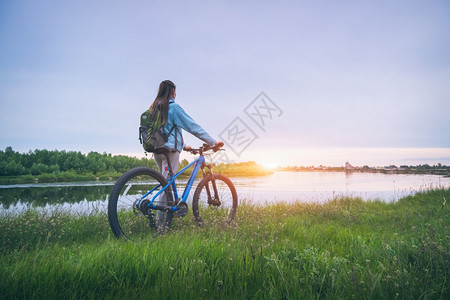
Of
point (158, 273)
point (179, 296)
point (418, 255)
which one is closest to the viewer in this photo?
point (179, 296)

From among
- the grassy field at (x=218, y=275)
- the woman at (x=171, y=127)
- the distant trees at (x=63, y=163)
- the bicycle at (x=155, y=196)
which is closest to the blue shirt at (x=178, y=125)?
the woman at (x=171, y=127)

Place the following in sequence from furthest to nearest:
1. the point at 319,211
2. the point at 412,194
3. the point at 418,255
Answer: the point at 412,194
the point at 319,211
the point at 418,255

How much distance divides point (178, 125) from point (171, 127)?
15cm

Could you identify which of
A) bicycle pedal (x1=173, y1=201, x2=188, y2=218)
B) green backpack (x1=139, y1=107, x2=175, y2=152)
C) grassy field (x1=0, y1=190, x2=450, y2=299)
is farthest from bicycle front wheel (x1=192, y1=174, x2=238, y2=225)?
grassy field (x1=0, y1=190, x2=450, y2=299)

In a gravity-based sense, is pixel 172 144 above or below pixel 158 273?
above

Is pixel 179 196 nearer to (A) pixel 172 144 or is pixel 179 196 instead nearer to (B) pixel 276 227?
(A) pixel 172 144

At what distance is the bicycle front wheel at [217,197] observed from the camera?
19.3 ft

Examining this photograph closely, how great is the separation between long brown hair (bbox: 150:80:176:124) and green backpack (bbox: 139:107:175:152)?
9cm

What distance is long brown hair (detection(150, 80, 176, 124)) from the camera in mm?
4926

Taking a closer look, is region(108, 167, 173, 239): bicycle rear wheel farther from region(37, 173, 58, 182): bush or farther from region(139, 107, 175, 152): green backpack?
region(37, 173, 58, 182): bush

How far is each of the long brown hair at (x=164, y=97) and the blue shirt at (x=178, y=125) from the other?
116mm

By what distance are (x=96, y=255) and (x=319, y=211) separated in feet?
21.4

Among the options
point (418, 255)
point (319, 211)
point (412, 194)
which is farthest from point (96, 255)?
point (412, 194)

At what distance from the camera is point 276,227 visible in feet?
17.3
